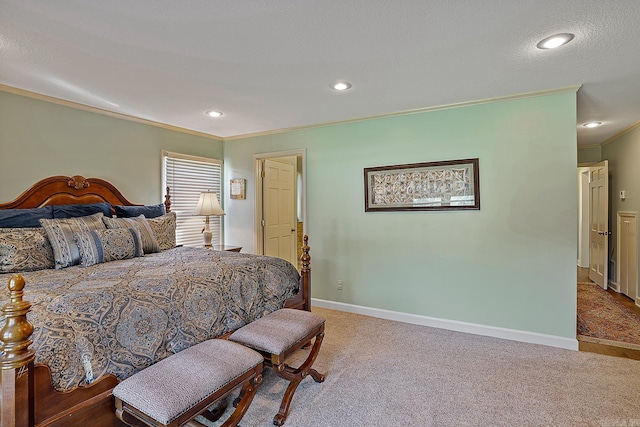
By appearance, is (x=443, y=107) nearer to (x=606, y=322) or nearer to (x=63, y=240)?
(x=606, y=322)

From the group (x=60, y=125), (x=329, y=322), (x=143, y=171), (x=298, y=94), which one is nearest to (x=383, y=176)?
(x=298, y=94)

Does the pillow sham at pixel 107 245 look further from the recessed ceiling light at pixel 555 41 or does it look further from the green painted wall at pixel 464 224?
the recessed ceiling light at pixel 555 41

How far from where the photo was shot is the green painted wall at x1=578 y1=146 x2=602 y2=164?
535 cm

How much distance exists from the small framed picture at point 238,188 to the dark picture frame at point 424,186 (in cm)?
195

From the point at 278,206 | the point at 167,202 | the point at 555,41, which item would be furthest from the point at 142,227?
the point at 555,41

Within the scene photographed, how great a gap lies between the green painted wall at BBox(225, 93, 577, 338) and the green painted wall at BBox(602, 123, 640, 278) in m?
2.15

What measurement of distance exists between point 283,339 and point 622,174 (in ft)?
17.3

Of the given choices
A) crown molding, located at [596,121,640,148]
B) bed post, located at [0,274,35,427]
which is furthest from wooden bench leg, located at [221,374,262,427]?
crown molding, located at [596,121,640,148]

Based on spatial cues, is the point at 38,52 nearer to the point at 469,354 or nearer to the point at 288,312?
the point at 288,312

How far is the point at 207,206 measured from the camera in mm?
4207

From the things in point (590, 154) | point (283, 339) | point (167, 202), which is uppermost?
point (590, 154)

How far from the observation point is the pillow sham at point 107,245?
2.51 m

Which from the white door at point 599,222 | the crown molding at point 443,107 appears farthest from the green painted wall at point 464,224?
the white door at point 599,222

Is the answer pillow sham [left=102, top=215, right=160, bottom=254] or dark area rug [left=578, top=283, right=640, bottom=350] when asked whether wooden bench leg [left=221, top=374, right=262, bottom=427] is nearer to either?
pillow sham [left=102, top=215, right=160, bottom=254]
